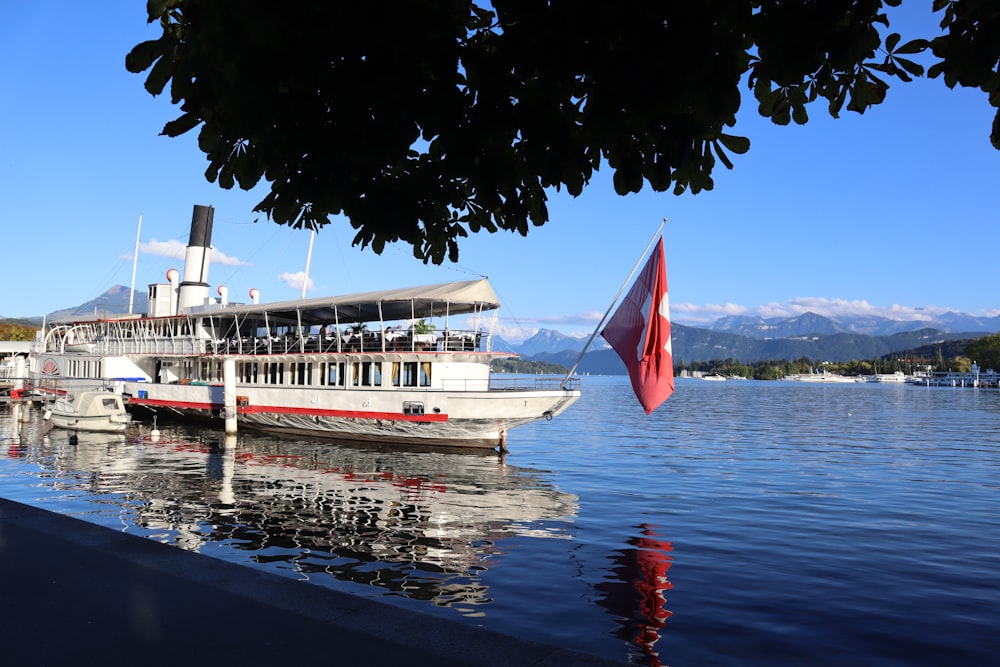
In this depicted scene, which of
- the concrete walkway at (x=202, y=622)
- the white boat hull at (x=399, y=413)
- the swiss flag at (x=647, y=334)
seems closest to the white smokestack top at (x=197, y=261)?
the white boat hull at (x=399, y=413)

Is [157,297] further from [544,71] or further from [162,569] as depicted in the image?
[544,71]

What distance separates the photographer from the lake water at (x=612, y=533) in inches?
420

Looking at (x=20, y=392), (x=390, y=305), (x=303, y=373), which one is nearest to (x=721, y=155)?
(x=390, y=305)

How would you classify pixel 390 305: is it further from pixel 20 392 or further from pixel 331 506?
pixel 20 392

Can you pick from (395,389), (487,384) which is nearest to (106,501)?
(395,389)

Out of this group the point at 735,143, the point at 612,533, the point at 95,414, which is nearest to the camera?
the point at 735,143

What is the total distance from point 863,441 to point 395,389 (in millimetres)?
30469

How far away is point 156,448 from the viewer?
109ft

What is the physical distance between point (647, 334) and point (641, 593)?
1193cm

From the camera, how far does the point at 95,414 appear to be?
124 feet

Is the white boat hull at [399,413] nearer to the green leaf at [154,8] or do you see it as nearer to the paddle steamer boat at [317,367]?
the paddle steamer boat at [317,367]

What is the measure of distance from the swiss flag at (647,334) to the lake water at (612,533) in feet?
12.0

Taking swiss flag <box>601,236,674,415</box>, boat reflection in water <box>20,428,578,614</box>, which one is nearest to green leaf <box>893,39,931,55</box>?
boat reflection in water <box>20,428,578,614</box>

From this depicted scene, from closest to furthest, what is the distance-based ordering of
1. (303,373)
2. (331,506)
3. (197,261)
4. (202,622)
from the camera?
(202,622) → (331,506) → (303,373) → (197,261)
